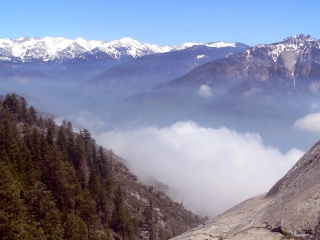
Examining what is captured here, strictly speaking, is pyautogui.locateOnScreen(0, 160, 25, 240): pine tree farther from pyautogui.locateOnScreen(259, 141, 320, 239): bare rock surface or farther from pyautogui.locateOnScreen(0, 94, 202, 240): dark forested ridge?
pyautogui.locateOnScreen(259, 141, 320, 239): bare rock surface

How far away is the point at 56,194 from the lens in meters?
45.6

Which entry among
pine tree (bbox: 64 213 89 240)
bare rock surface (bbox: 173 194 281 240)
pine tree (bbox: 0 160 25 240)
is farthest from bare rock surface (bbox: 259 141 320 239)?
pine tree (bbox: 64 213 89 240)

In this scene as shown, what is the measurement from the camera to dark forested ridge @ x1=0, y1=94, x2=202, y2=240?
94.0ft

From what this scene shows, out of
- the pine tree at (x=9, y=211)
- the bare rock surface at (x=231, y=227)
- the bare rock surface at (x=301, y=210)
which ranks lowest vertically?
the bare rock surface at (x=231, y=227)

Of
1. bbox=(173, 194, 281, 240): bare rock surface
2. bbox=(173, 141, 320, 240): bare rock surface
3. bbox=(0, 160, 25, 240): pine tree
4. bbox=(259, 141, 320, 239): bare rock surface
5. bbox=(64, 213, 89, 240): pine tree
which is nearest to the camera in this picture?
bbox=(259, 141, 320, 239): bare rock surface

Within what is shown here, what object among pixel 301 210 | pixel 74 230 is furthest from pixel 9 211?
pixel 301 210

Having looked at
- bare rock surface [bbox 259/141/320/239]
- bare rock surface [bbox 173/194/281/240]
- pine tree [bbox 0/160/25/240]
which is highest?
pine tree [bbox 0/160/25/240]

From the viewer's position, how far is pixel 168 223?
88.4m

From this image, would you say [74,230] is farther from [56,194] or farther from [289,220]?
[289,220]

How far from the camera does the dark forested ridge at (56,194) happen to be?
28.7 meters

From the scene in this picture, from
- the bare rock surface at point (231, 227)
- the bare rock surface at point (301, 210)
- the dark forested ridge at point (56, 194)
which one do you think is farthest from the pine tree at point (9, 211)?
the bare rock surface at point (301, 210)

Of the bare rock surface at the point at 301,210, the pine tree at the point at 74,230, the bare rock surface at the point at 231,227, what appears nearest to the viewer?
the bare rock surface at the point at 301,210

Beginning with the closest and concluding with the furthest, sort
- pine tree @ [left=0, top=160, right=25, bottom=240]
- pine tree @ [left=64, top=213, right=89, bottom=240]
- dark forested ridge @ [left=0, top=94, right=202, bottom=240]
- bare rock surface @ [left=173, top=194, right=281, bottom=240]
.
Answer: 1. bare rock surface @ [left=173, top=194, right=281, bottom=240]
2. pine tree @ [left=0, top=160, right=25, bottom=240]
3. dark forested ridge @ [left=0, top=94, right=202, bottom=240]
4. pine tree @ [left=64, top=213, right=89, bottom=240]

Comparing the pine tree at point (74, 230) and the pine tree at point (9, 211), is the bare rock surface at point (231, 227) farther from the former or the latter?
the pine tree at point (74, 230)
